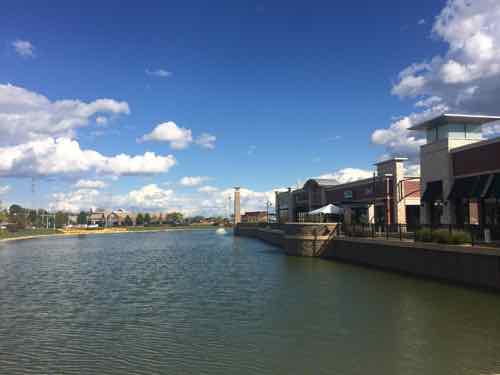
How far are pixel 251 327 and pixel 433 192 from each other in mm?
27507

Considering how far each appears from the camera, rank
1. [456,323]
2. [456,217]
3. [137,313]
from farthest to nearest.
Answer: [456,217]
[137,313]
[456,323]

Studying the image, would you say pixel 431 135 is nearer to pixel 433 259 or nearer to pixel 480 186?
pixel 480 186

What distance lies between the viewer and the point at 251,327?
16.4m

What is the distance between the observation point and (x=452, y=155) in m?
36.2

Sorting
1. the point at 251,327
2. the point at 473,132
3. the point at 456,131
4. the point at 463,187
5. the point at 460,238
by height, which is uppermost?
the point at 456,131

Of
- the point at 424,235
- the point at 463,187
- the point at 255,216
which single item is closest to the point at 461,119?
the point at 463,187

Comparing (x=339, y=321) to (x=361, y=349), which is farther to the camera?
(x=339, y=321)

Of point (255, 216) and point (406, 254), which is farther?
point (255, 216)

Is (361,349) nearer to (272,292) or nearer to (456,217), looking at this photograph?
(272,292)

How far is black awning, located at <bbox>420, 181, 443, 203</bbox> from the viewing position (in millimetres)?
37562

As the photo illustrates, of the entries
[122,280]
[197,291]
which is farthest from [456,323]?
[122,280]

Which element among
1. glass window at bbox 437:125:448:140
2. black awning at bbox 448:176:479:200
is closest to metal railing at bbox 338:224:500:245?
black awning at bbox 448:176:479:200

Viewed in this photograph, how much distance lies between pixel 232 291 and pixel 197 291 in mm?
1987

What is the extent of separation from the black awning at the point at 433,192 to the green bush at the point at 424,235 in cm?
927
